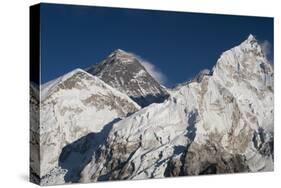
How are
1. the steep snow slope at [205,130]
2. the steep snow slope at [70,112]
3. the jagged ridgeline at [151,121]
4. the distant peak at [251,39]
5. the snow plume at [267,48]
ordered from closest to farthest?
1. the steep snow slope at [70,112]
2. the jagged ridgeline at [151,121]
3. the steep snow slope at [205,130]
4. the distant peak at [251,39]
5. the snow plume at [267,48]

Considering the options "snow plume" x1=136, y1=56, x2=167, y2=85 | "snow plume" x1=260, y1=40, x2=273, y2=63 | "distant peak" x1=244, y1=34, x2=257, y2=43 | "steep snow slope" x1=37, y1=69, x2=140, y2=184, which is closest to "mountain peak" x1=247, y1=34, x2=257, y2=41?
"distant peak" x1=244, y1=34, x2=257, y2=43

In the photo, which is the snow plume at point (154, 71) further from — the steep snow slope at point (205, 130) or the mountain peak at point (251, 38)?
the mountain peak at point (251, 38)

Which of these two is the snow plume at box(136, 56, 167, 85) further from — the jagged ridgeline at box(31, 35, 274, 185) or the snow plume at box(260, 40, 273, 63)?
the snow plume at box(260, 40, 273, 63)

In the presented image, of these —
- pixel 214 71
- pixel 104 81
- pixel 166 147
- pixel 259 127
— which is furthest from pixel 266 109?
pixel 104 81

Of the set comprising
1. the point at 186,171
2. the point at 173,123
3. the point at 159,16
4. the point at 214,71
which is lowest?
the point at 186,171

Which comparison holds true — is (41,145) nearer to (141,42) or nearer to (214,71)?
(141,42)

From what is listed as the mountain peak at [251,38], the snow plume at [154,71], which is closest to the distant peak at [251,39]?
the mountain peak at [251,38]

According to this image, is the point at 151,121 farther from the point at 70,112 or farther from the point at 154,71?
the point at 70,112
